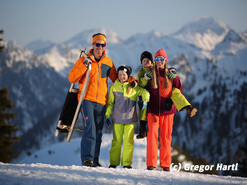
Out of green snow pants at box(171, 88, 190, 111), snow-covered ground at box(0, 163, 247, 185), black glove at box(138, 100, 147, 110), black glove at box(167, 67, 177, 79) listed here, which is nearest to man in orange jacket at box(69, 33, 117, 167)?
black glove at box(138, 100, 147, 110)

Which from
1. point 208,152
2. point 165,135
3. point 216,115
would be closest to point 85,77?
point 165,135

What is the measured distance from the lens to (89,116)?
6715 millimetres

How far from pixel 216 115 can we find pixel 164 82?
167m

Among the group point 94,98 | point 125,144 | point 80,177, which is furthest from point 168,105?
point 80,177

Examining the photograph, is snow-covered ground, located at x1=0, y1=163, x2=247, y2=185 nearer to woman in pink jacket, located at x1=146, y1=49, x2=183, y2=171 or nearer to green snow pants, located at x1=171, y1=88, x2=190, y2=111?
woman in pink jacket, located at x1=146, y1=49, x2=183, y2=171

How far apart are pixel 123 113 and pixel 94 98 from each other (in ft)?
2.50

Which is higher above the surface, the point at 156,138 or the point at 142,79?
the point at 142,79

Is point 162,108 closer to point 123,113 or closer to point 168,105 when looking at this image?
point 168,105

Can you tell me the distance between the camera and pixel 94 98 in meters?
6.85

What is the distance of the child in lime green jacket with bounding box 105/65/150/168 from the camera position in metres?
6.80

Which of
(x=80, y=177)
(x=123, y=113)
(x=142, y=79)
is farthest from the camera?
(x=142, y=79)

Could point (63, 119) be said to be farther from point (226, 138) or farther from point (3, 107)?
point (226, 138)

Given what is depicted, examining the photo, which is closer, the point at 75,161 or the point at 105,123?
the point at 105,123

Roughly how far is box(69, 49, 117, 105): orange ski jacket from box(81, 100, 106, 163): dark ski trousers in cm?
17
